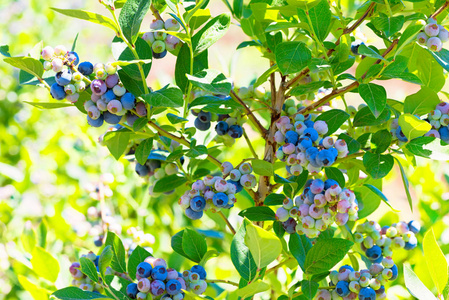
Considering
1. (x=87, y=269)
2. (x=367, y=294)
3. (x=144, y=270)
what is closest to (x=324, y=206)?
(x=367, y=294)

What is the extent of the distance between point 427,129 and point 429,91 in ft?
0.27

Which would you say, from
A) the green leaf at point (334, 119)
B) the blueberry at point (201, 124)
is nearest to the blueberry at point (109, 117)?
the blueberry at point (201, 124)

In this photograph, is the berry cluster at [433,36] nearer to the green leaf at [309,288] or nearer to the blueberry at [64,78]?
the green leaf at [309,288]

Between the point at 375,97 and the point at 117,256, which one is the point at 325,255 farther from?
the point at 117,256

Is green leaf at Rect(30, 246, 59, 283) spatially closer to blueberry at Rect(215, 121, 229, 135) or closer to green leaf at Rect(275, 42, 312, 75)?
blueberry at Rect(215, 121, 229, 135)

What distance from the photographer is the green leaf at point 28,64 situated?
692mm

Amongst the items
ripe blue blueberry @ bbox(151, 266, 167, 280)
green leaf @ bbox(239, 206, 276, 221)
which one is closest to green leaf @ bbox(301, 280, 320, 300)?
green leaf @ bbox(239, 206, 276, 221)

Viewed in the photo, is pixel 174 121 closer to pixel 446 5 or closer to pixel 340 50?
pixel 340 50

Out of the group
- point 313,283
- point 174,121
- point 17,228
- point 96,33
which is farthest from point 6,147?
point 96,33

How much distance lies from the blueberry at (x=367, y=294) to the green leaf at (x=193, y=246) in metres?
0.28

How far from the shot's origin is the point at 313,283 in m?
0.77

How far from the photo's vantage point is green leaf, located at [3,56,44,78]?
692mm

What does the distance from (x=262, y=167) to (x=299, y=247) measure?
15 centimetres

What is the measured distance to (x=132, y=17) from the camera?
26.6 inches
